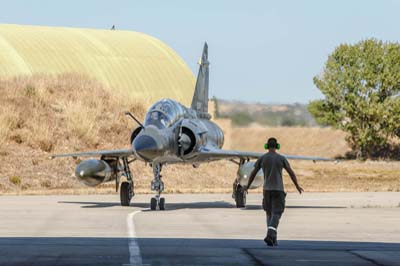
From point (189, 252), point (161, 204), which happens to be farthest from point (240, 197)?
point (189, 252)

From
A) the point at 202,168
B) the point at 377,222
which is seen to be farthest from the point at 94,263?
the point at 202,168

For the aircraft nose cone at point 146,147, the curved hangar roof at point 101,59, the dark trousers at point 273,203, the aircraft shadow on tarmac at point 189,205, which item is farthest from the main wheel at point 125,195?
the curved hangar roof at point 101,59

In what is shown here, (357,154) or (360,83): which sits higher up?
(360,83)

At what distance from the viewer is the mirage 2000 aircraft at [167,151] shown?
27141 millimetres

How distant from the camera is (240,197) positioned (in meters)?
30.5

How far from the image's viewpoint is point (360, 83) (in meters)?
77.6

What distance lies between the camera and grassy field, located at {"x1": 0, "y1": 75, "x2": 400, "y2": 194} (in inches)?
1777

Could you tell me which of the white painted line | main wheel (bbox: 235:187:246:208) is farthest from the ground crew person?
main wheel (bbox: 235:187:246:208)

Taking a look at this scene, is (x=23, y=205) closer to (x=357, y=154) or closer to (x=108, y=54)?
(x=108, y=54)

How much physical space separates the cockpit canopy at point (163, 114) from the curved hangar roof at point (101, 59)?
29507 mm

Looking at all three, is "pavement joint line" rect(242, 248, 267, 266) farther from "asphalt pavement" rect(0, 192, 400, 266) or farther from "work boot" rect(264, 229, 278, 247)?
"work boot" rect(264, 229, 278, 247)

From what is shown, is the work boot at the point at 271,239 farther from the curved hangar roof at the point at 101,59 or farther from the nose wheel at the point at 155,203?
the curved hangar roof at the point at 101,59

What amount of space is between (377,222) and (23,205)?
10.9 m

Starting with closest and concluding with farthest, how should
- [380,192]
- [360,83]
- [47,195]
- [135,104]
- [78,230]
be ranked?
[78,230] → [47,195] → [380,192] → [135,104] → [360,83]
